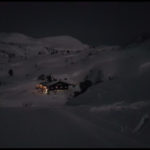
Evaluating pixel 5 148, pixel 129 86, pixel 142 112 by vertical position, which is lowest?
pixel 5 148

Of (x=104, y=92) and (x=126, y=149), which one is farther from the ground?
(x=104, y=92)

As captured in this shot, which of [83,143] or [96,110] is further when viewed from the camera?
[96,110]

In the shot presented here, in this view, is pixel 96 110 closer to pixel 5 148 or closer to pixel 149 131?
pixel 149 131

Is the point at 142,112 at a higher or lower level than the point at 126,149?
higher

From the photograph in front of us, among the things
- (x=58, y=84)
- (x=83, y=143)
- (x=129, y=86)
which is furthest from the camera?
(x=58, y=84)

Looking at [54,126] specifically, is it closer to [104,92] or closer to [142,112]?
[142,112]

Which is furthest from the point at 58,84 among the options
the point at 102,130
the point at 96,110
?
the point at 102,130

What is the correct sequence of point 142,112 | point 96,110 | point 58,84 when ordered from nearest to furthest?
point 142,112, point 96,110, point 58,84

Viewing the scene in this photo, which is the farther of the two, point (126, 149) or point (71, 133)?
point (71, 133)

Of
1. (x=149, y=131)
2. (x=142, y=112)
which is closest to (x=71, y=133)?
(x=149, y=131)
